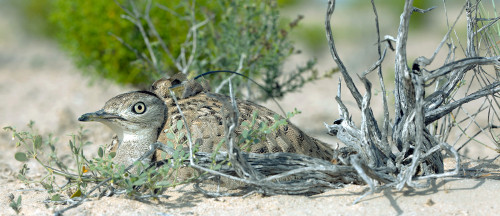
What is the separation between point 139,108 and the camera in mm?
3512

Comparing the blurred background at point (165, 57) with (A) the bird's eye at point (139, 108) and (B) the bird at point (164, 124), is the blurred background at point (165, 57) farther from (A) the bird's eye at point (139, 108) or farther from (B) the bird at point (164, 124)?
(A) the bird's eye at point (139, 108)

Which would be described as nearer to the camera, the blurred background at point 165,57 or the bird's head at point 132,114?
the bird's head at point 132,114

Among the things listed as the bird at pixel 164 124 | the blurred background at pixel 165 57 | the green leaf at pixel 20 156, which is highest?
the blurred background at pixel 165 57

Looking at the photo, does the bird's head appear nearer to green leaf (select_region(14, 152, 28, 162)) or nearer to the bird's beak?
the bird's beak

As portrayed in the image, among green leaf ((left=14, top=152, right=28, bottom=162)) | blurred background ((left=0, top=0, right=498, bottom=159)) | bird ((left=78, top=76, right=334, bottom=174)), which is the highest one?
blurred background ((left=0, top=0, right=498, bottom=159))

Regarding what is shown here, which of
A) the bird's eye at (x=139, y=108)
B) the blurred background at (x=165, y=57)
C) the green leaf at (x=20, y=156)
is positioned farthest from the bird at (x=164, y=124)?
the blurred background at (x=165, y=57)

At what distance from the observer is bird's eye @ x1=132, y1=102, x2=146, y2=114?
3494 mm

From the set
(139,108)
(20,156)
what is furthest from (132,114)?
(20,156)

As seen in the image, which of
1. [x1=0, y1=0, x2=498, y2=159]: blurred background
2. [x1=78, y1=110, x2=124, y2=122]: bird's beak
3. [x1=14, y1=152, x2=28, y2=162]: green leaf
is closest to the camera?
[x1=14, y1=152, x2=28, y2=162]: green leaf

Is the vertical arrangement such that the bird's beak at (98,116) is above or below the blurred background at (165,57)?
below

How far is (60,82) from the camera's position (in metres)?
13.1

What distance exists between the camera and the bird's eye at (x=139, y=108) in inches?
138

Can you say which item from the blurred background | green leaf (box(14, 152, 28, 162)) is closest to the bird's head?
green leaf (box(14, 152, 28, 162))

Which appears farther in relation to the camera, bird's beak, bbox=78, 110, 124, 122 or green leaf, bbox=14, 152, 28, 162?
bird's beak, bbox=78, 110, 124, 122
